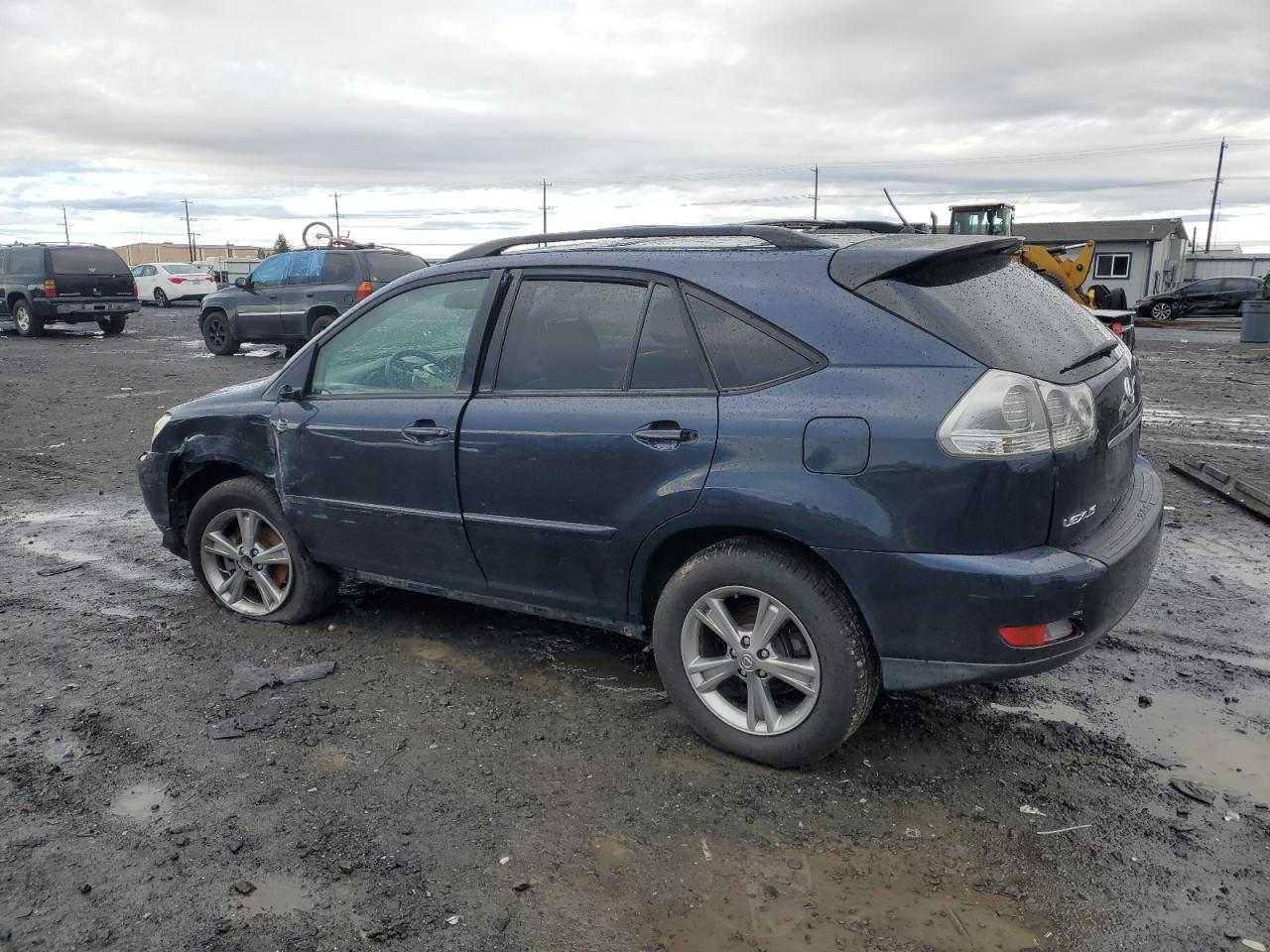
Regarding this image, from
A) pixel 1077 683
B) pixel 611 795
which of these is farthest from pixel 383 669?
pixel 1077 683

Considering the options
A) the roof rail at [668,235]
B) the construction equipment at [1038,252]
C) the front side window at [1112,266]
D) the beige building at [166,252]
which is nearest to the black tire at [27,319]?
the construction equipment at [1038,252]

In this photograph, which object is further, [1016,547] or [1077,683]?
[1077,683]

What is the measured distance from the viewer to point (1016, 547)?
9.59 ft

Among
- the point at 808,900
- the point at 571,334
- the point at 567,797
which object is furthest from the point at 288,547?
the point at 808,900

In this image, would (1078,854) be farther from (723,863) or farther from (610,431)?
(610,431)

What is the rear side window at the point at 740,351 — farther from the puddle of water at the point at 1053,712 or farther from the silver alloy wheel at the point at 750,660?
the puddle of water at the point at 1053,712

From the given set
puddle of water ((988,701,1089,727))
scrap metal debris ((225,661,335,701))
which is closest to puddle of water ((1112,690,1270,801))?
puddle of water ((988,701,1089,727))

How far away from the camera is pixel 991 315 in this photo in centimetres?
314

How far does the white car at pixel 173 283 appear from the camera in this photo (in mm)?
35094

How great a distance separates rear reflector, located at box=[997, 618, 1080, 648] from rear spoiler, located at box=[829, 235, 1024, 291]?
1151 millimetres

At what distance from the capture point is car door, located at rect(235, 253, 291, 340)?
1608 centimetres

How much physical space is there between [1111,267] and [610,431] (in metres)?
46.7

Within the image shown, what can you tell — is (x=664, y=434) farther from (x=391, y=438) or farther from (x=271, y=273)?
(x=271, y=273)

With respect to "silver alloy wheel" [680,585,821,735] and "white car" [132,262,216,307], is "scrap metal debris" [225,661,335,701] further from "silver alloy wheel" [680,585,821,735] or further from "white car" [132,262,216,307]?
"white car" [132,262,216,307]
